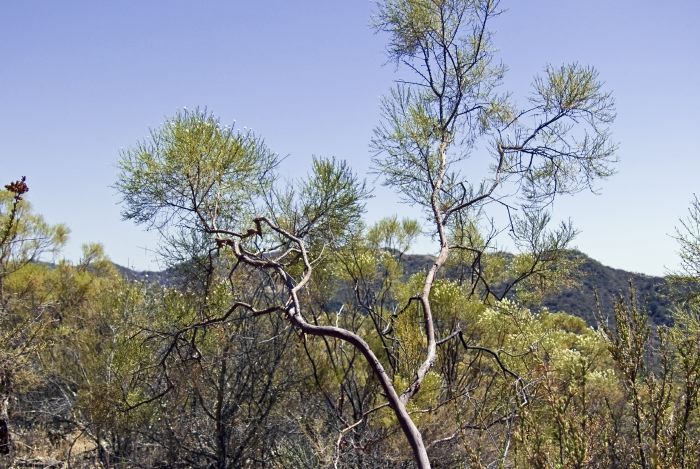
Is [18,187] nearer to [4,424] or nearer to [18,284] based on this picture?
[4,424]

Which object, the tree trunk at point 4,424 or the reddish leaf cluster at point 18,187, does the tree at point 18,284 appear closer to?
the tree trunk at point 4,424

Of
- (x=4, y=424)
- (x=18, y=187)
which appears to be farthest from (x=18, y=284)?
(x=18, y=187)

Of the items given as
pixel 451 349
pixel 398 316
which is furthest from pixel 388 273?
pixel 398 316

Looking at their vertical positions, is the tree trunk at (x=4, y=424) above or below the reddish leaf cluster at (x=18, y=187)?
below

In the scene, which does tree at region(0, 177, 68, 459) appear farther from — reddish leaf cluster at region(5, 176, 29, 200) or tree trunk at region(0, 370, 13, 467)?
reddish leaf cluster at region(5, 176, 29, 200)

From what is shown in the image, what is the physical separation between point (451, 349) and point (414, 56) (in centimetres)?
416

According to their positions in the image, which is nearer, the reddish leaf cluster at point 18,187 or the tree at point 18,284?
the reddish leaf cluster at point 18,187

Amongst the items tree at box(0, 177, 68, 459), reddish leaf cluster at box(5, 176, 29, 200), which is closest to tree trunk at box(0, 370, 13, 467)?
tree at box(0, 177, 68, 459)

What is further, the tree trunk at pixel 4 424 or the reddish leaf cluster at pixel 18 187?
the tree trunk at pixel 4 424

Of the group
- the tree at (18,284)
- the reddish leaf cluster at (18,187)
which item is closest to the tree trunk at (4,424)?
the tree at (18,284)

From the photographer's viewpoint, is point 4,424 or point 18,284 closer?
point 4,424

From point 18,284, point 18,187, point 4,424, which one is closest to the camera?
point 18,187

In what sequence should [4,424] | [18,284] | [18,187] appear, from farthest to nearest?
[18,284]
[4,424]
[18,187]

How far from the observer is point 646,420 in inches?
115
